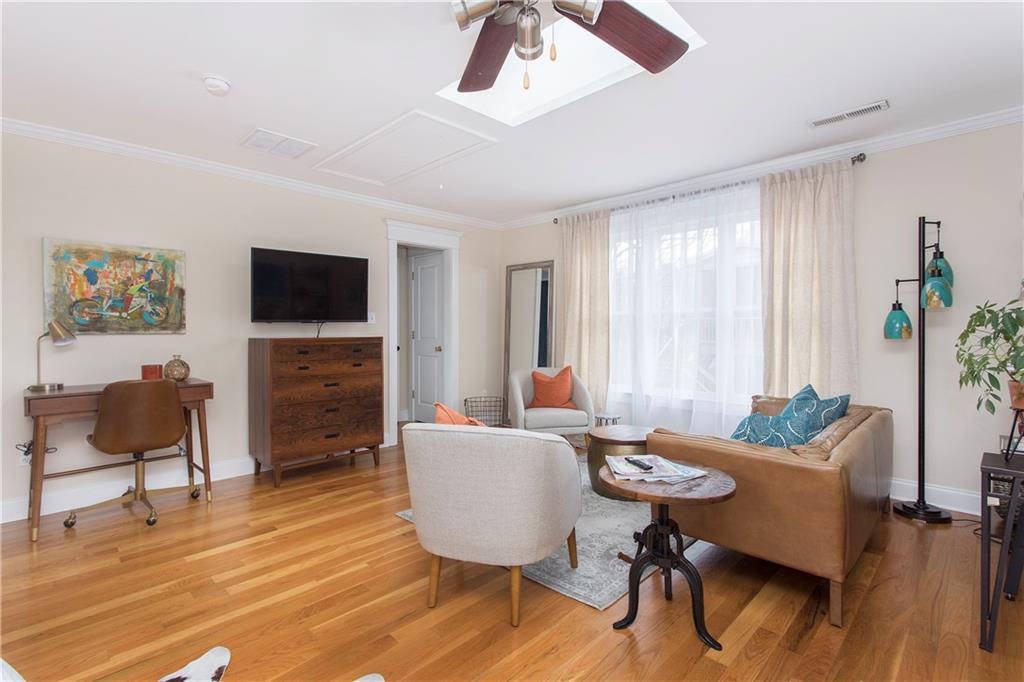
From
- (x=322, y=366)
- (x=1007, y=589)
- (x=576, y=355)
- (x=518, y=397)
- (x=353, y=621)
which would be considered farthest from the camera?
(x=576, y=355)

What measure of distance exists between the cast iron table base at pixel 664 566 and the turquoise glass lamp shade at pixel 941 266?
99.0 inches

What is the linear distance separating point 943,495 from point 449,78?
4.08 m

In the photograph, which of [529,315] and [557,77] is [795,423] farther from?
[529,315]

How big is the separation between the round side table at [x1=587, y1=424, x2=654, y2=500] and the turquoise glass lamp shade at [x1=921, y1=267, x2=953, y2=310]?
1.88 metres

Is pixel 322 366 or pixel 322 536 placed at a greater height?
pixel 322 366

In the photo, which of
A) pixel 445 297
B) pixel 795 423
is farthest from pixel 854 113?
pixel 445 297

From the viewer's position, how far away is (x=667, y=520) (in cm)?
202

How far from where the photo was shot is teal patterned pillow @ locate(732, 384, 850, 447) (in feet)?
7.82

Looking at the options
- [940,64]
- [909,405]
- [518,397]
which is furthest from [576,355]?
[940,64]

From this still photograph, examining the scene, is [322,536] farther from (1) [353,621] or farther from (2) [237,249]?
(2) [237,249]

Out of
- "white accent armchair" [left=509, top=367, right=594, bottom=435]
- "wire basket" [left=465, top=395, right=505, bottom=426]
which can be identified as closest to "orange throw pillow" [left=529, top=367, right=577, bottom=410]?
"white accent armchair" [left=509, top=367, right=594, bottom=435]

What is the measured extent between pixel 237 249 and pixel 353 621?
10.6 ft

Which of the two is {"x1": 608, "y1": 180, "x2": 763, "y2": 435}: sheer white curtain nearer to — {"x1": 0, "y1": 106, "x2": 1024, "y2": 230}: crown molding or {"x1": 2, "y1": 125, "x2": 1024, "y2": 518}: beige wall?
{"x1": 0, "y1": 106, "x2": 1024, "y2": 230}: crown molding

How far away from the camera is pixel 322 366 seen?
394 centimetres
